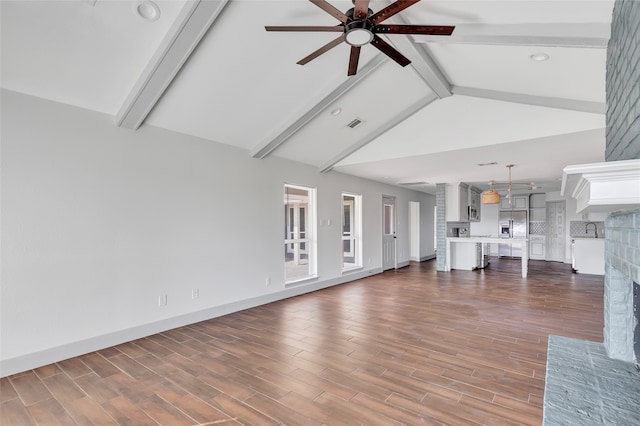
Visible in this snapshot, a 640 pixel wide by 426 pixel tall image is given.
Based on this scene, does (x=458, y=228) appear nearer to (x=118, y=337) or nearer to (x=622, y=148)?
(x=622, y=148)

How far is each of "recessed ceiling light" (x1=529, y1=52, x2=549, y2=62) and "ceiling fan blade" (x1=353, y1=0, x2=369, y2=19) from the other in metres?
1.98

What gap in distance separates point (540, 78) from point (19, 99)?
5.14m

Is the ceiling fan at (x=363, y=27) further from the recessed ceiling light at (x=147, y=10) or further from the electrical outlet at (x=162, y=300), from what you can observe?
the electrical outlet at (x=162, y=300)

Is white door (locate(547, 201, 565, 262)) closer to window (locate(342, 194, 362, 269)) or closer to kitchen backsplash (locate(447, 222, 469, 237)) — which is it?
kitchen backsplash (locate(447, 222, 469, 237))

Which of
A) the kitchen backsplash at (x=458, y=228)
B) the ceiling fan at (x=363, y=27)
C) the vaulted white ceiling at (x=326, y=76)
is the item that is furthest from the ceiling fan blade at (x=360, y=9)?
the kitchen backsplash at (x=458, y=228)

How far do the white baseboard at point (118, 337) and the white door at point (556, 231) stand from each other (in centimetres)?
934

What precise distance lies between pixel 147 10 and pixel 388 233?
24.2 feet

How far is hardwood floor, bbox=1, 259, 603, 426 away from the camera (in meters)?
2.25

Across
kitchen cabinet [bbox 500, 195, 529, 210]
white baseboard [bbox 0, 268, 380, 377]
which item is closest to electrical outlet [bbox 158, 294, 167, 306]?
white baseboard [bbox 0, 268, 380, 377]

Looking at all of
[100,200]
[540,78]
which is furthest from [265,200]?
[540,78]

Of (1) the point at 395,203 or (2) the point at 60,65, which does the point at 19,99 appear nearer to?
(2) the point at 60,65

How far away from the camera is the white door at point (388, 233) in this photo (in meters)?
8.54

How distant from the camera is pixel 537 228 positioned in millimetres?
10992

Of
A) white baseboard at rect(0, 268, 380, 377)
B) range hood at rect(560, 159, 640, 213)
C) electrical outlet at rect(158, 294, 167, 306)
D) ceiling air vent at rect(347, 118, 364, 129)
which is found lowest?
white baseboard at rect(0, 268, 380, 377)
